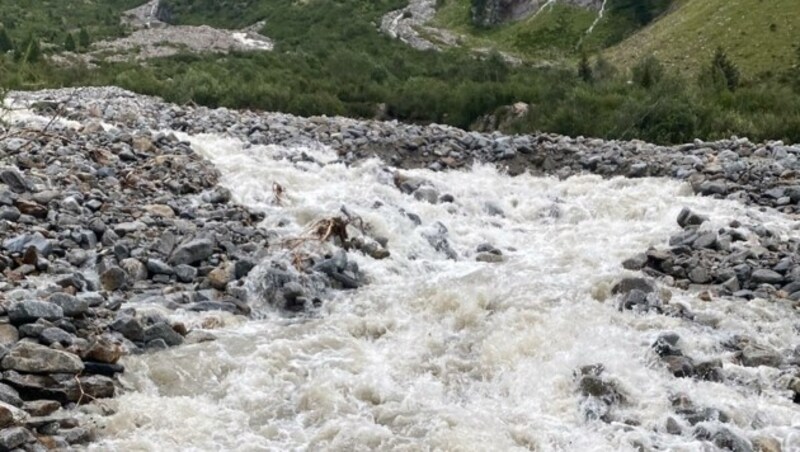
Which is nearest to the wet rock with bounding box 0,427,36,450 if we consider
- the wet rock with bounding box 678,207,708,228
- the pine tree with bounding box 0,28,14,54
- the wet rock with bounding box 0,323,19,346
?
the wet rock with bounding box 0,323,19,346

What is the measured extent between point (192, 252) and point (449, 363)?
4.09m

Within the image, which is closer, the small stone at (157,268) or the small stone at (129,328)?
the small stone at (129,328)

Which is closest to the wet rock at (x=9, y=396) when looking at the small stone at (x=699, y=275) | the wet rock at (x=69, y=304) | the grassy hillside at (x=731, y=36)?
the wet rock at (x=69, y=304)

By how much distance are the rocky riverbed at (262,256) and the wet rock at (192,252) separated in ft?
0.08

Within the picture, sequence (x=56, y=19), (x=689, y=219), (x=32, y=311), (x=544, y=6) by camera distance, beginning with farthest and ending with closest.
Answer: (x=56, y=19) → (x=544, y=6) → (x=689, y=219) → (x=32, y=311)

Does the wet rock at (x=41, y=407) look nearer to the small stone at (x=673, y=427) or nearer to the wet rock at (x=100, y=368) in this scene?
the wet rock at (x=100, y=368)

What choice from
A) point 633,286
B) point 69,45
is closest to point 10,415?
point 633,286

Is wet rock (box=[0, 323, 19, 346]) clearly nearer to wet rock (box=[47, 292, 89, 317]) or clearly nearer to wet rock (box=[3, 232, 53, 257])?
wet rock (box=[47, 292, 89, 317])

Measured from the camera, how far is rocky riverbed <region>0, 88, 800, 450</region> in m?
6.97

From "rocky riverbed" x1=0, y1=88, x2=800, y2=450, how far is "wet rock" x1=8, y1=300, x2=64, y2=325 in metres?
0.02

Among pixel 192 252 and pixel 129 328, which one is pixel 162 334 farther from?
pixel 192 252

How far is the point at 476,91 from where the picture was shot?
2739cm

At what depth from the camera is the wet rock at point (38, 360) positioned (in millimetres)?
6523

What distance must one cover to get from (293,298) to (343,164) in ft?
24.2
